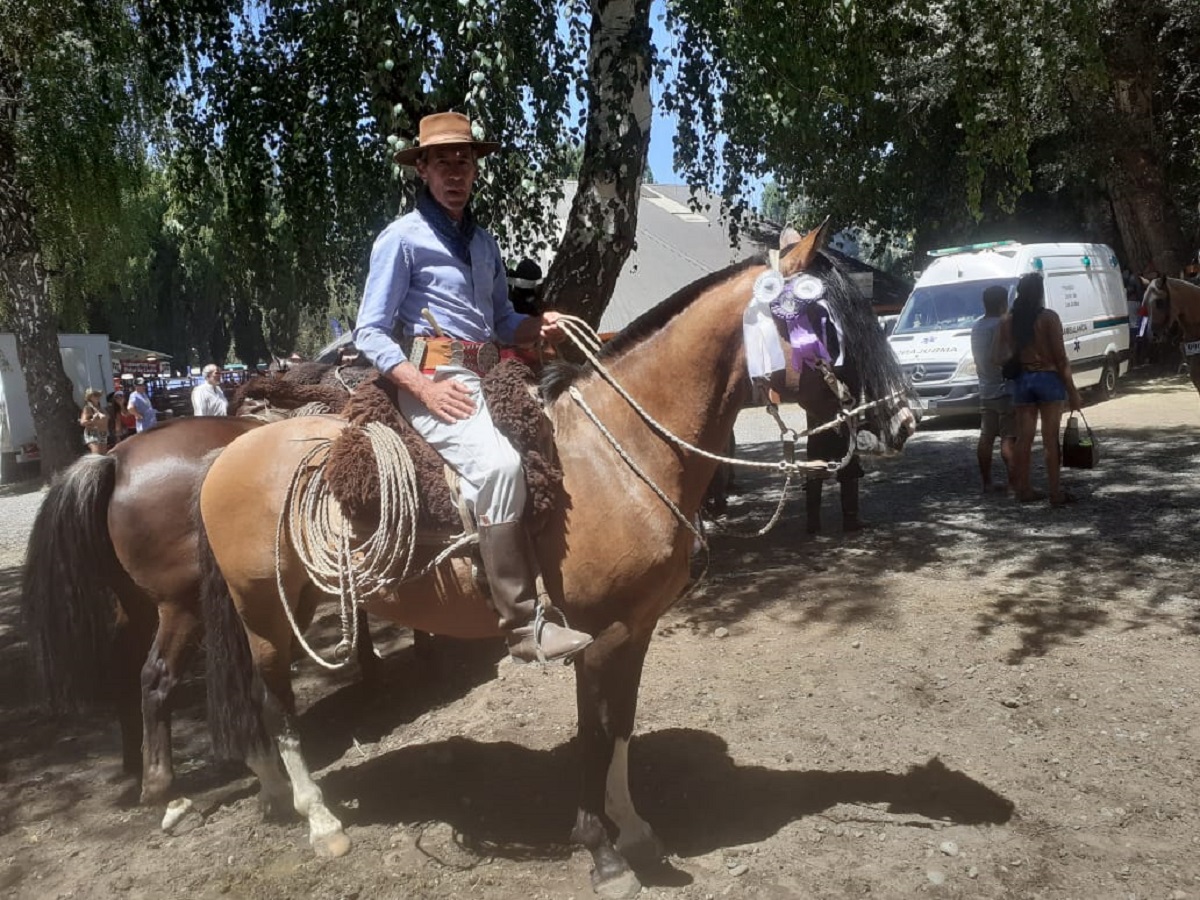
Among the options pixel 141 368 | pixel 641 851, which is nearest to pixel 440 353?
pixel 641 851

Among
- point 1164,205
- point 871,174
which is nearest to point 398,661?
point 871,174

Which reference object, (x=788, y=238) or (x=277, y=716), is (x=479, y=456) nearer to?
(x=788, y=238)

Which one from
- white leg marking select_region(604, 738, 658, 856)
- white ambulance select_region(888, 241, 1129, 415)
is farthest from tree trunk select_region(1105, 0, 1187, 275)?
white leg marking select_region(604, 738, 658, 856)

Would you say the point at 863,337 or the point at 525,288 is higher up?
the point at 525,288

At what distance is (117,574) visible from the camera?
444 cm

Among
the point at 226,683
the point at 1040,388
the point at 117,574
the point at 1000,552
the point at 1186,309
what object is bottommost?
the point at 1000,552

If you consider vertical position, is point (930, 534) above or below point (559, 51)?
below

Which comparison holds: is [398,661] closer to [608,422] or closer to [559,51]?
[608,422]

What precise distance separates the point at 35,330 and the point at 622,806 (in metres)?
10.6

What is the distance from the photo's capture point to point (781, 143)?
25.8ft

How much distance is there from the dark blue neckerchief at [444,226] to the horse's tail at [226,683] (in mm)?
1720

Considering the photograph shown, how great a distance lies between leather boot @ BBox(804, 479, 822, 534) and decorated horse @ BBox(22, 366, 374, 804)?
4849mm

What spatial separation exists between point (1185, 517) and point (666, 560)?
6135 millimetres

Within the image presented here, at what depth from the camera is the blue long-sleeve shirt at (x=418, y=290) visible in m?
3.21
